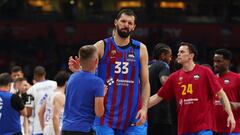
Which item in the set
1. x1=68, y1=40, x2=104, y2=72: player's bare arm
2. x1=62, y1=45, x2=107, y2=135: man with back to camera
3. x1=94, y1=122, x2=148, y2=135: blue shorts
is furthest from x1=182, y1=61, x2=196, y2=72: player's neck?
x1=62, y1=45, x2=107, y2=135: man with back to camera

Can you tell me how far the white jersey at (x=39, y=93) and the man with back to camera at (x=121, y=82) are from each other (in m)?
4.40

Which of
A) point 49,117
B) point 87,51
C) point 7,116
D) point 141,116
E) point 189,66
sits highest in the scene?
point 87,51

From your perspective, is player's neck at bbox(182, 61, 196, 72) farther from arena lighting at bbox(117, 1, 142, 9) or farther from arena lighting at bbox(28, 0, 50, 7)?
arena lighting at bbox(28, 0, 50, 7)

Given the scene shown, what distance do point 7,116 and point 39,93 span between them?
6.62 feet

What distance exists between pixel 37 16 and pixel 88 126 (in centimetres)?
2460

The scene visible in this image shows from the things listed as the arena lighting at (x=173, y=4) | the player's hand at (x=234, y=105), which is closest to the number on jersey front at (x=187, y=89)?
the player's hand at (x=234, y=105)

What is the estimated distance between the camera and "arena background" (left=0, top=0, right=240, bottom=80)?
98.0ft

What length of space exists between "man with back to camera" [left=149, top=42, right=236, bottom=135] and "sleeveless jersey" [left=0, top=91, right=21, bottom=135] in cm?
269

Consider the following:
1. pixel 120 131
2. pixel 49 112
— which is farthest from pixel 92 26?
pixel 120 131

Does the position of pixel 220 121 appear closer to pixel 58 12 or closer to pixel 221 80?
pixel 221 80

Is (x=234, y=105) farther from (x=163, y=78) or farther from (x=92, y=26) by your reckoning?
(x=92, y=26)

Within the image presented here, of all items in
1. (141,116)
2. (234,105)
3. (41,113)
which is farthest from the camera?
(41,113)

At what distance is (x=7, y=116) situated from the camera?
10594 millimetres

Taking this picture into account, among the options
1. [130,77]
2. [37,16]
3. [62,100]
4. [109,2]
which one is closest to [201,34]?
[109,2]
